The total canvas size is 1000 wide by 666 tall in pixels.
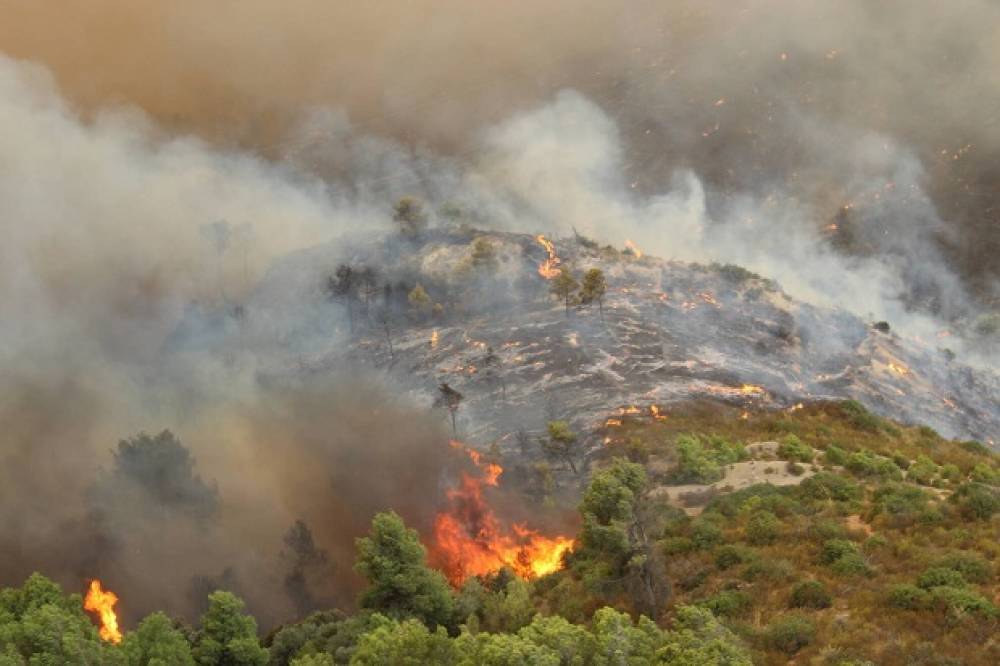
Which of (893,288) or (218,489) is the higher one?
(893,288)

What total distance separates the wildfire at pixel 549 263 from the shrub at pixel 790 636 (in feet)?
243

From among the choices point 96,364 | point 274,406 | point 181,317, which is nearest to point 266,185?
point 181,317

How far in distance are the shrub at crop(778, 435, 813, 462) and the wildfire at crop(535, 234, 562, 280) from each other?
44.9 metres

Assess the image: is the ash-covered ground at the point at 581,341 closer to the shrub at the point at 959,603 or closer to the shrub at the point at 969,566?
the shrub at the point at 969,566

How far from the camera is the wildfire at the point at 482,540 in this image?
74.2m

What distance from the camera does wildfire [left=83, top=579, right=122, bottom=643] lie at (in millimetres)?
87375

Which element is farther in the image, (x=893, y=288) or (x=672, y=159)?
(x=672, y=159)

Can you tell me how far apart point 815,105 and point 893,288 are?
7785 centimetres

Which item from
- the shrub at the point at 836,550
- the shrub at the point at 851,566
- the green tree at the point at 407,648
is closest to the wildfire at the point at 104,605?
the green tree at the point at 407,648

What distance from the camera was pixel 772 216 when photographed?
169 meters

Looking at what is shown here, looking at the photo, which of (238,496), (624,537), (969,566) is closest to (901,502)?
(969,566)

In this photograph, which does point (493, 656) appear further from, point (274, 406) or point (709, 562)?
point (274, 406)

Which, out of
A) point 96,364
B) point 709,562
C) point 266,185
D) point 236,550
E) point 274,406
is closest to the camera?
point 709,562

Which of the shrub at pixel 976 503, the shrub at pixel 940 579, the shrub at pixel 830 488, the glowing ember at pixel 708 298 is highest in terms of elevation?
the glowing ember at pixel 708 298
